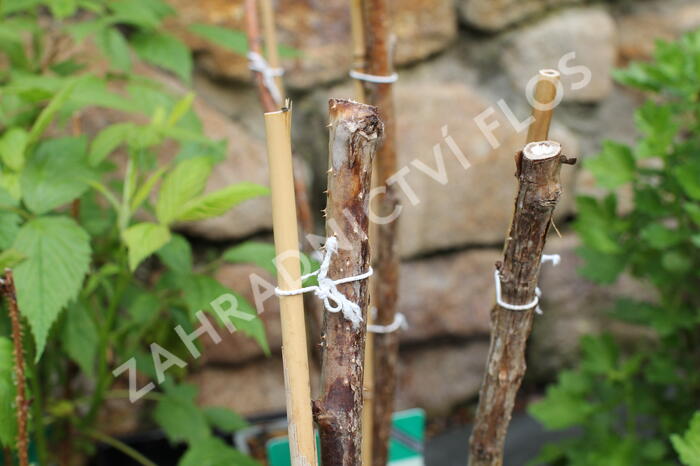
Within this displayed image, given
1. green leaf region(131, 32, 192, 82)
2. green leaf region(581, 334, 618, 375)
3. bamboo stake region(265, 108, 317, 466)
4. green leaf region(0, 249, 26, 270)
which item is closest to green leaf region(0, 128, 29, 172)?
green leaf region(0, 249, 26, 270)

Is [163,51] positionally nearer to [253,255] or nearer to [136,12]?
[136,12]

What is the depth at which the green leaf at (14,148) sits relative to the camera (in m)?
0.78

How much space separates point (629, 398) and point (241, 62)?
2.61 ft

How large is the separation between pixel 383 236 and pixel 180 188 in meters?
0.27

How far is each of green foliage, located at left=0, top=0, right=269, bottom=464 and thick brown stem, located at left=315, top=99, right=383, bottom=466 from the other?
174 millimetres

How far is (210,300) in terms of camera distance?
80 cm

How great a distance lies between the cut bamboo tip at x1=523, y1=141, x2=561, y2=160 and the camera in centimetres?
58

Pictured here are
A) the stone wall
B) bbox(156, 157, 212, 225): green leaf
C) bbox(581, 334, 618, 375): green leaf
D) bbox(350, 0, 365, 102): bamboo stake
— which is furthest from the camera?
the stone wall

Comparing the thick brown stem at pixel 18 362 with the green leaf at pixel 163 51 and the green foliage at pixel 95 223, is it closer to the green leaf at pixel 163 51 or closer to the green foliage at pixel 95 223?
the green foliage at pixel 95 223

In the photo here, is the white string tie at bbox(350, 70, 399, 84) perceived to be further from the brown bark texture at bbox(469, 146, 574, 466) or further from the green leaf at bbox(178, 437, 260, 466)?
the green leaf at bbox(178, 437, 260, 466)

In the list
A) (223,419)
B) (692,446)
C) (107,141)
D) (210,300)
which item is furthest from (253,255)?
(692,446)

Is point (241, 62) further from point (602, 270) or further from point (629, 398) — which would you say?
point (629, 398)

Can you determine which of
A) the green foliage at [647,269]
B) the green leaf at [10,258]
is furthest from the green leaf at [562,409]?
the green leaf at [10,258]

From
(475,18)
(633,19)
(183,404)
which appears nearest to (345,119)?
(183,404)
